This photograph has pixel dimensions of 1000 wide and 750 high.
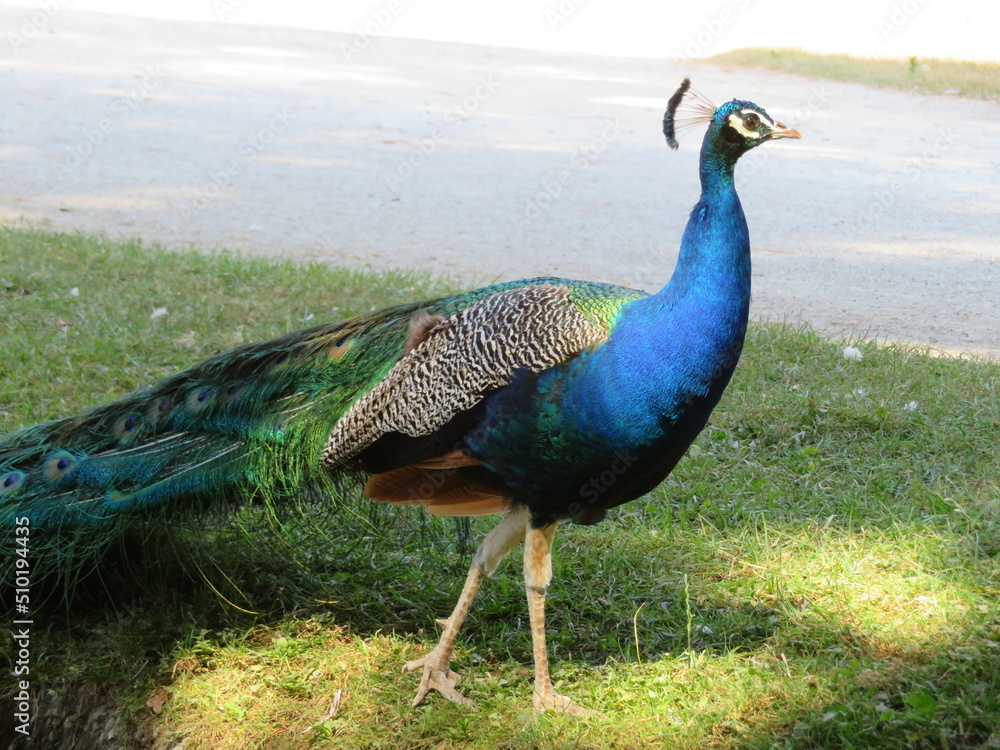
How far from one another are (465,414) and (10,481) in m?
1.25

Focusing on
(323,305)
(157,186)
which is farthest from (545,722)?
(157,186)

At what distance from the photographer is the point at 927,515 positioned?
3270 mm

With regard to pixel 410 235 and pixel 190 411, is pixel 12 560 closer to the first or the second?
pixel 190 411

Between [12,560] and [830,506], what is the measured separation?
2.35 meters

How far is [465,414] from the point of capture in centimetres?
245
